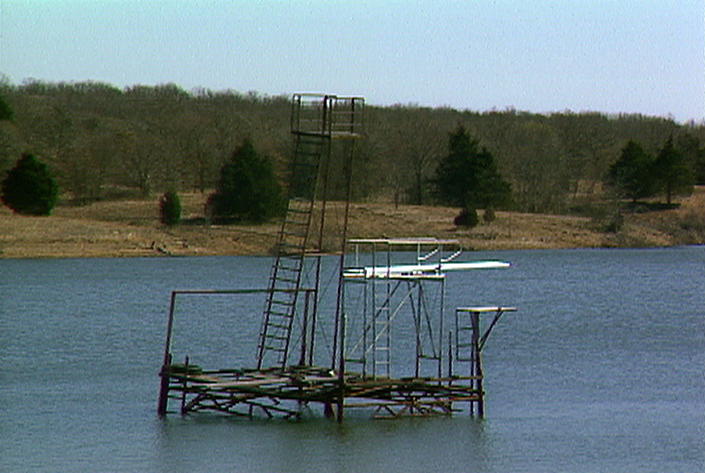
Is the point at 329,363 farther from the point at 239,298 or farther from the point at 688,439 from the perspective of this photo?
the point at 239,298

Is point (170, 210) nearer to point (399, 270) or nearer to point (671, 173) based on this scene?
point (671, 173)

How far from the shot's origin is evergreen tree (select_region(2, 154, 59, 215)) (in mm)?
94562

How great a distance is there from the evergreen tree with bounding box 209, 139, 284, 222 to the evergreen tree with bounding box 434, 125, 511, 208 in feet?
62.6

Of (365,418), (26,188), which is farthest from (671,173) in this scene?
(365,418)

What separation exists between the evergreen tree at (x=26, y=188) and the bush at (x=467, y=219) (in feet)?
100

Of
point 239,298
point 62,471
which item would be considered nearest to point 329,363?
point 62,471

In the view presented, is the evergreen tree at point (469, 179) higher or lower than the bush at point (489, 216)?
higher

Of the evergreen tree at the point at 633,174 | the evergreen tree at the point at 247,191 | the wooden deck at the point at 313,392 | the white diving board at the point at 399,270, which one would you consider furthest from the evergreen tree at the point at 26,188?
the white diving board at the point at 399,270

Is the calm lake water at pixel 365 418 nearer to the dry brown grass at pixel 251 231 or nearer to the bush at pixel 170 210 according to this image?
the dry brown grass at pixel 251 231

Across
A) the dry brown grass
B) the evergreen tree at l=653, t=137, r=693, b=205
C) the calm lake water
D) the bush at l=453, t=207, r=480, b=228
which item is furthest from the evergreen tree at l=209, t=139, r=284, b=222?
the evergreen tree at l=653, t=137, r=693, b=205

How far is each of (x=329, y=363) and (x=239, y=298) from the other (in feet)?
90.7

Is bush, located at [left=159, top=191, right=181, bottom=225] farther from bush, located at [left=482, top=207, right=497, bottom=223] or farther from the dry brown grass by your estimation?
bush, located at [left=482, top=207, right=497, bottom=223]

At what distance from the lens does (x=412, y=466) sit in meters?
27.2

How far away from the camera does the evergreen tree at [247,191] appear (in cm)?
9962
